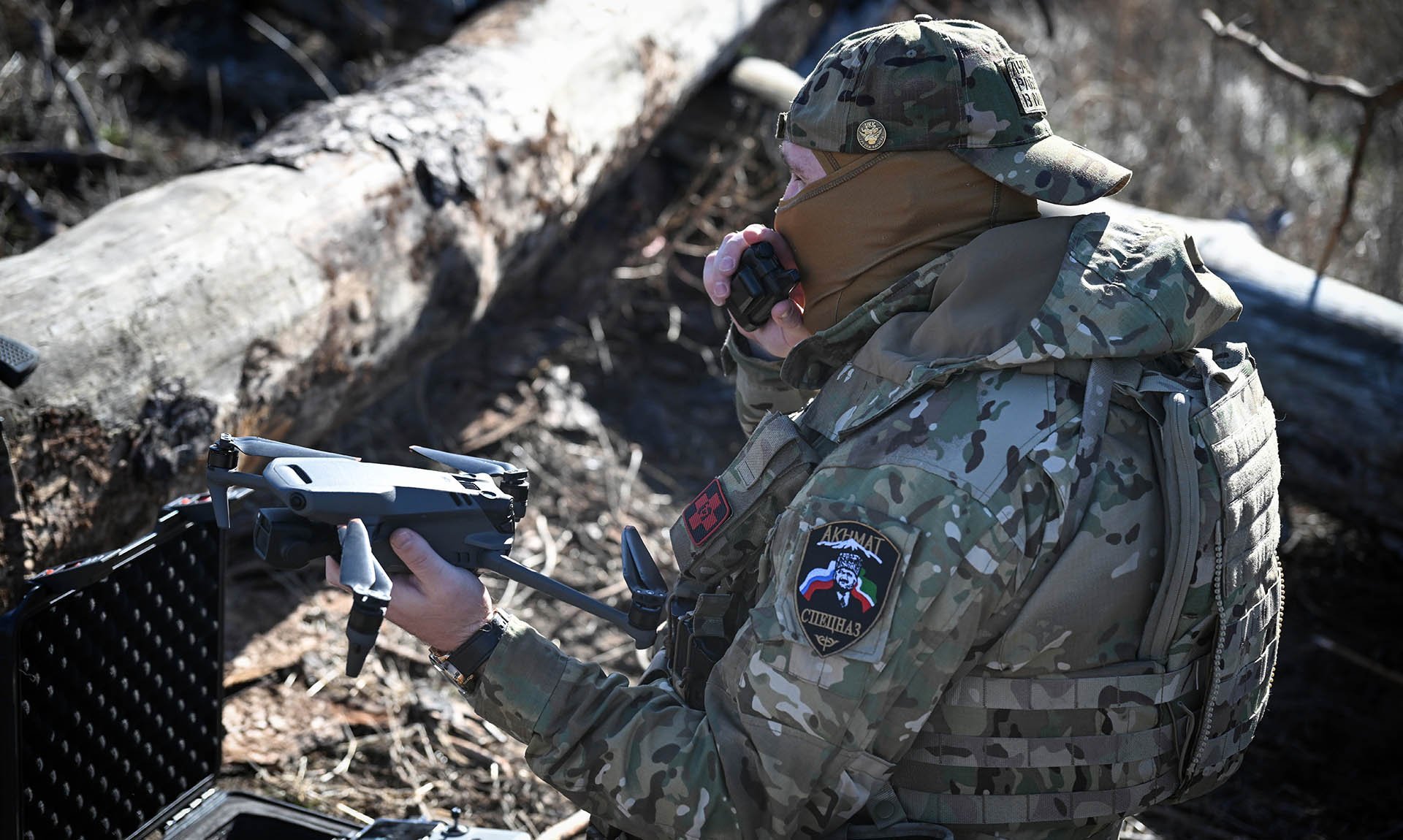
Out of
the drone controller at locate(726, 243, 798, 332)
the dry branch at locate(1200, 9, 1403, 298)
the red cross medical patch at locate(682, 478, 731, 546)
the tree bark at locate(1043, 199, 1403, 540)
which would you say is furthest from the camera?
the dry branch at locate(1200, 9, 1403, 298)

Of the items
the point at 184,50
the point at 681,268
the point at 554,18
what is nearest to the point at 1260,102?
the point at 681,268

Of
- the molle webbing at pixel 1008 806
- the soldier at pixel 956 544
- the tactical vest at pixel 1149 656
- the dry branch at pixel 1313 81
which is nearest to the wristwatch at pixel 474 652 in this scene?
the soldier at pixel 956 544

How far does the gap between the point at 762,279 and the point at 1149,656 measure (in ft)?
3.42

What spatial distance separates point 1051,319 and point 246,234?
94.5 inches

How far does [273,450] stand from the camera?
204 centimetres

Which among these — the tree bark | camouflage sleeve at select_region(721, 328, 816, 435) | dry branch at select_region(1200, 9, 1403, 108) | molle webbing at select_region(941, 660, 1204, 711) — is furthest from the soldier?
dry branch at select_region(1200, 9, 1403, 108)

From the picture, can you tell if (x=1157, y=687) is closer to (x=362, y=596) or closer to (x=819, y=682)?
(x=819, y=682)

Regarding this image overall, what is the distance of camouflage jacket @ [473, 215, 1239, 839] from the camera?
181 cm

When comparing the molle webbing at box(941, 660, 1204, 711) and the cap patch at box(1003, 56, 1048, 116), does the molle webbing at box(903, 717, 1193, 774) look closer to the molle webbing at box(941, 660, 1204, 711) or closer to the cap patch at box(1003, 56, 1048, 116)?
→ the molle webbing at box(941, 660, 1204, 711)

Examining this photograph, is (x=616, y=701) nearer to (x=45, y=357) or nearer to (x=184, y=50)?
(x=45, y=357)

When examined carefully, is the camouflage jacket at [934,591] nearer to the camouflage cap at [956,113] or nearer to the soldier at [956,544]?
the soldier at [956,544]

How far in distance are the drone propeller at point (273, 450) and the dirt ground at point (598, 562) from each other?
1470 mm

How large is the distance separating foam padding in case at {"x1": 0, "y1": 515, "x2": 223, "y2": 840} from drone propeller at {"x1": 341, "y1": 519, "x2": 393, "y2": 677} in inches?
24.5

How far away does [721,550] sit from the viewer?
2225 millimetres
